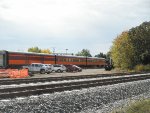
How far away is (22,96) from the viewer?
63.0 ft

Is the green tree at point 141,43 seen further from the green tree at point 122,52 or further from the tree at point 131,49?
the green tree at point 122,52

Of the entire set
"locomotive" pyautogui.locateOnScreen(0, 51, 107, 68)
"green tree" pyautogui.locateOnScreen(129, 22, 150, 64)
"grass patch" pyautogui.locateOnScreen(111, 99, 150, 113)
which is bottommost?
"grass patch" pyautogui.locateOnScreen(111, 99, 150, 113)

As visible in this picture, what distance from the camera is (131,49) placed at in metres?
76.8

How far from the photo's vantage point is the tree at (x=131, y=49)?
251ft

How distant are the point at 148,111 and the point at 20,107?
5290mm

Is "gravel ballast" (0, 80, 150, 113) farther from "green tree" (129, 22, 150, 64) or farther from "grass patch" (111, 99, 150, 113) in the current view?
"green tree" (129, 22, 150, 64)

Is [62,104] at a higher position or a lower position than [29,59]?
lower

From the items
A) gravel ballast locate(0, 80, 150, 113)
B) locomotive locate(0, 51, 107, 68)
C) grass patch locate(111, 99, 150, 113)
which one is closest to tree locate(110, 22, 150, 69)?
locomotive locate(0, 51, 107, 68)

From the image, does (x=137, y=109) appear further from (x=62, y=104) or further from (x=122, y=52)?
(x=122, y=52)

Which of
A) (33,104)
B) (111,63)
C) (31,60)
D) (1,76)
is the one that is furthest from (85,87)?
(111,63)

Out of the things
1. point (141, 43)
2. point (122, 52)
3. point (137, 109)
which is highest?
point (141, 43)

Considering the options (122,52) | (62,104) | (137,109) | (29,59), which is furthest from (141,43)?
(137,109)

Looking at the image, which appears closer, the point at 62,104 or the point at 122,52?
the point at 62,104

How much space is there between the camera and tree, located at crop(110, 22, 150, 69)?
76562 millimetres
